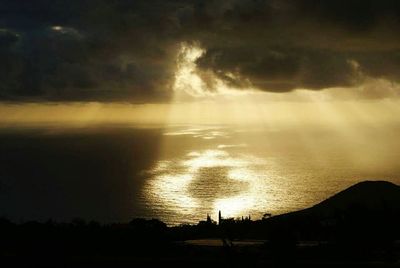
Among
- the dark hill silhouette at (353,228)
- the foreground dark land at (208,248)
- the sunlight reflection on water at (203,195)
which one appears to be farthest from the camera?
the sunlight reflection on water at (203,195)

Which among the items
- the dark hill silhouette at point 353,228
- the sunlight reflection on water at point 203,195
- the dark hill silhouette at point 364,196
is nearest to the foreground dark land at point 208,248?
the dark hill silhouette at point 353,228

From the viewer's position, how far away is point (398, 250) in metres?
33.2

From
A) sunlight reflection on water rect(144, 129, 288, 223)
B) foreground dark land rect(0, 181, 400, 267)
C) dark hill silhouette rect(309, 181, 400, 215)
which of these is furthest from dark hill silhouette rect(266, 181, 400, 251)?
sunlight reflection on water rect(144, 129, 288, 223)

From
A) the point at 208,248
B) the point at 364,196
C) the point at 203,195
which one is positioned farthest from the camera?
the point at 203,195

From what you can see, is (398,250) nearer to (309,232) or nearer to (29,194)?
(309,232)

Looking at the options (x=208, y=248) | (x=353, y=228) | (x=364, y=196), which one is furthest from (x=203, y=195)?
(x=353, y=228)

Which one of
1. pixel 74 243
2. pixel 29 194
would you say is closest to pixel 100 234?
pixel 74 243

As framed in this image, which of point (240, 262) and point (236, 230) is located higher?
point (236, 230)

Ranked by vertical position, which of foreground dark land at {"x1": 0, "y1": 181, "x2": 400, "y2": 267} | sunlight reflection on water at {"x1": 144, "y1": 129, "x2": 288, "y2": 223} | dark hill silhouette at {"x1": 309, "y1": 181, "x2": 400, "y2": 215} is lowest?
foreground dark land at {"x1": 0, "y1": 181, "x2": 400, "y2": 267}

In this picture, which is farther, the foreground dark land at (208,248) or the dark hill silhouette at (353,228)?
the dark hill silhouette at (353,228)

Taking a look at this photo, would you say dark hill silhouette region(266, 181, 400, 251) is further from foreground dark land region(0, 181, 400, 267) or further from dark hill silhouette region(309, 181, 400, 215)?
dark hill silhouette region(309, 181, 400, 215)

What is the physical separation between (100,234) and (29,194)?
417ft

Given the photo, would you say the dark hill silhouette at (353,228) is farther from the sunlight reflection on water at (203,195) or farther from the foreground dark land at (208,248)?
the sunlight reflection on water at (203,195)

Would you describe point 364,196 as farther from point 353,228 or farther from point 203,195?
point 203,195
